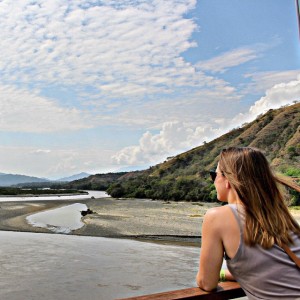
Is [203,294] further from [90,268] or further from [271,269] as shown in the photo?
[90,268]

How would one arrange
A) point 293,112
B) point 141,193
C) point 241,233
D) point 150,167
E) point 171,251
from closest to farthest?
point 241,233
point 171,251
point 141,193
point 293,112
point 150,167

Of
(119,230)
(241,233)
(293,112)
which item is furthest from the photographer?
(293,112)

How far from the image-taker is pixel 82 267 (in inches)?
565

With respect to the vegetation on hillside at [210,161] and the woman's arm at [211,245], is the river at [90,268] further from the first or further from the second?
the vegetation on hillside at [210,161]

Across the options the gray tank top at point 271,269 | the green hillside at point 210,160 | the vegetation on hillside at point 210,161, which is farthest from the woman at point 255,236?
the green hillside at point 210,160

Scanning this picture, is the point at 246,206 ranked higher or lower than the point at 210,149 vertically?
lower

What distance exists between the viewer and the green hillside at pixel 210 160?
217ft

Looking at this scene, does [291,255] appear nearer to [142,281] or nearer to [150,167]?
[142,281]

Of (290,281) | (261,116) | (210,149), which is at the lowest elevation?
(290,281)

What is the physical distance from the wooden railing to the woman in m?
0.16

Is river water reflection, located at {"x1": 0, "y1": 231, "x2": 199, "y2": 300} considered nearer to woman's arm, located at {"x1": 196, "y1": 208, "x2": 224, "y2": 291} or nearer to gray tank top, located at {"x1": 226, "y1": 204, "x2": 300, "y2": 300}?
woman's arm, located at {"x1": 196, "y1": 208, "x2": 224, "y2": 291}

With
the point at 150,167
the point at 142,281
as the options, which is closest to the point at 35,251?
the point at 142,281

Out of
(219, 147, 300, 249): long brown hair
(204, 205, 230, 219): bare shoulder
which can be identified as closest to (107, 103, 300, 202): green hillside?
(219, 147, 300, 249): long brown hair

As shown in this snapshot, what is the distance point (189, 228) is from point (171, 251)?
7838 mm
